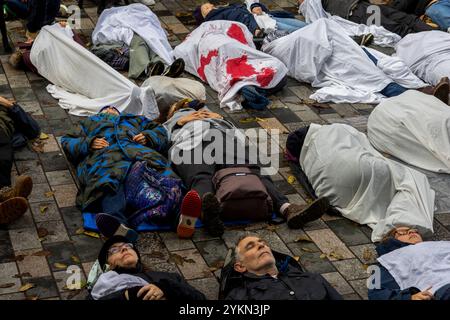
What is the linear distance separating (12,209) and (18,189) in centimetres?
26

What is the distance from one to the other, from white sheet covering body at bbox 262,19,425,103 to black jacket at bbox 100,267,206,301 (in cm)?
446

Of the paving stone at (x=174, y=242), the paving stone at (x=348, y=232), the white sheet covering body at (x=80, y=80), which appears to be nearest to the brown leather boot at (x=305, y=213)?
the paving stone at (x=348, y=232)

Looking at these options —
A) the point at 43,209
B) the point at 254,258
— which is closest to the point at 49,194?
the point at 43,209

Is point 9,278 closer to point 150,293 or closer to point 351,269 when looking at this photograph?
point 150,293

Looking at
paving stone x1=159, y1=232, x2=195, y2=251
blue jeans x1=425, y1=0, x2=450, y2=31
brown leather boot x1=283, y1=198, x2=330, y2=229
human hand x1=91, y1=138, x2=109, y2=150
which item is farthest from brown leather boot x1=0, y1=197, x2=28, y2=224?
blue jeans x1=425, y1=0, x2=450, y2=31

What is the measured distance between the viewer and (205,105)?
1030cm

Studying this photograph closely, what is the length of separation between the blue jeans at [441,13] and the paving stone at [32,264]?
7240 millimetres

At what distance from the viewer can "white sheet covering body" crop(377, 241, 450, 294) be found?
7152 mm

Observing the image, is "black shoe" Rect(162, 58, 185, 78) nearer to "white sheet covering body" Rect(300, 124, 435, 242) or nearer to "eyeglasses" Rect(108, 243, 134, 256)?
"white sheet covering body" Rect(300, 124, 435, 242)

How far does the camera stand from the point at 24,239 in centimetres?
760

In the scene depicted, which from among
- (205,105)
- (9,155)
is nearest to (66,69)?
(205,105)

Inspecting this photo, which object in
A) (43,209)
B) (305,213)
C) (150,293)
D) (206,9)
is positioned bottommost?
(206,9)

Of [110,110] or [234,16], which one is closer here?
[110,110]

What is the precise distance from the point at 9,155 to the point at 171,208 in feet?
5.17
